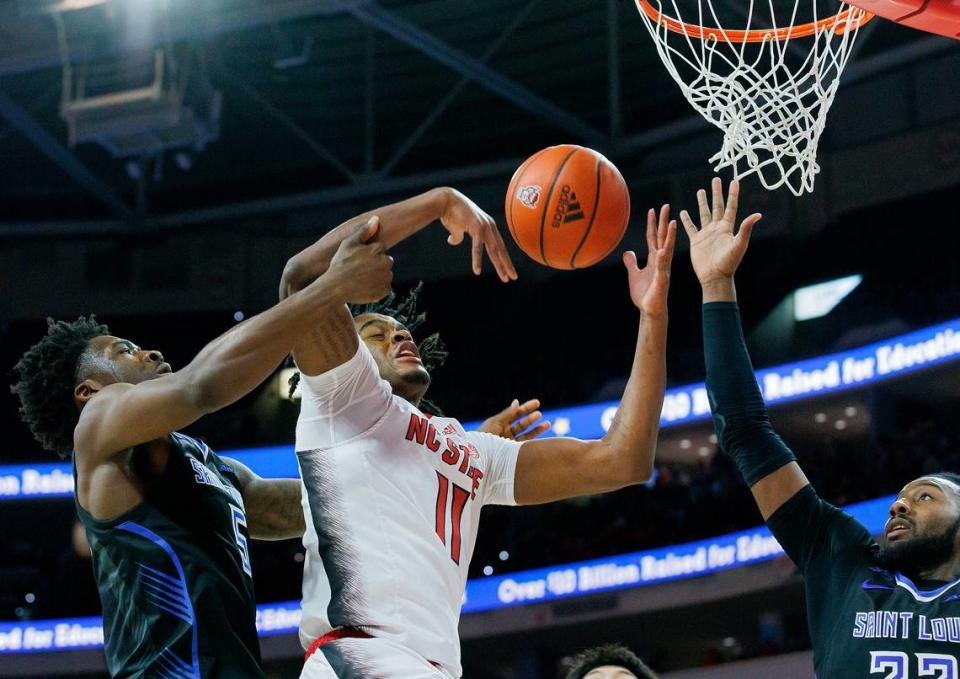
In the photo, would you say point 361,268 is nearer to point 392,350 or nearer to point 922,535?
point 392,350

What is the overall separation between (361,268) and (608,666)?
144 cm

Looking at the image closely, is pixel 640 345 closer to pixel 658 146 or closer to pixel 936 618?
pixel 936 618

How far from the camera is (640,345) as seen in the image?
3.49 meters

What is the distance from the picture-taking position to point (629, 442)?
3455mm

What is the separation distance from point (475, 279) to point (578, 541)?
3927mm

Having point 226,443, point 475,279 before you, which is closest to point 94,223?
point 226,443

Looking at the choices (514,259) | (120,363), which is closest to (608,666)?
(120,363)

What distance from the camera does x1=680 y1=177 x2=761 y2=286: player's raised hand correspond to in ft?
12.7

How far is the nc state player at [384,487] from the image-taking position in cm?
286

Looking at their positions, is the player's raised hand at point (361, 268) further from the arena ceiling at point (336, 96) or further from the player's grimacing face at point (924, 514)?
the arena ceiling at point (336, 96)

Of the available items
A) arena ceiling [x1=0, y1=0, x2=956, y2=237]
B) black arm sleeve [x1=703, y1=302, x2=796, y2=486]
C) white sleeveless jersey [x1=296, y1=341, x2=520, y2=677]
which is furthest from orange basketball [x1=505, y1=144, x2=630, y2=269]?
arena ceiling [x1=0, y1=0, x2=956, y2=237]

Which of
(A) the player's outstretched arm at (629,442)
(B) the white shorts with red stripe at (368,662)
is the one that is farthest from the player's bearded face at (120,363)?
(A) the player's outstretched arm at (629,442)

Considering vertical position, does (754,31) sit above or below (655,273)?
above

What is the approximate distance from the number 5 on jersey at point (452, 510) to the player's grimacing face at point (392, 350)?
0.34 m
